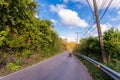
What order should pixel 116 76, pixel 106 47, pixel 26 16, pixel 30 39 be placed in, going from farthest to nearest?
pixel 30 39, pixel 106 47, pixel 26 16, pixel 116 76

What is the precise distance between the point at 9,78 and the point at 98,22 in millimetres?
9695

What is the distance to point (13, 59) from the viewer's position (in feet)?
53.1

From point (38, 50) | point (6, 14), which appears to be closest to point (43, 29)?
point (38, 50)

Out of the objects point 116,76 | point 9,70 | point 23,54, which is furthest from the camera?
point 23,54

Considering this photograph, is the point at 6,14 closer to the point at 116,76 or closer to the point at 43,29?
the point at 116,76

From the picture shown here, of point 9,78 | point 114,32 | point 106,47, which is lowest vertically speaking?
point 9,78

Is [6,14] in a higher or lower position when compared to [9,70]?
higher

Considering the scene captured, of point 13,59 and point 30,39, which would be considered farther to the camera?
point 30,39

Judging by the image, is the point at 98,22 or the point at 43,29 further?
the point at 43,29

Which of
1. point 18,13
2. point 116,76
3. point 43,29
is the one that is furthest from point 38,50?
point 116,76

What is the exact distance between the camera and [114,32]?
1841 cm

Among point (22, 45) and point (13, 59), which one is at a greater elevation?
point (22, 45)

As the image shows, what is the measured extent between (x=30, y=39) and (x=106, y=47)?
925 cm

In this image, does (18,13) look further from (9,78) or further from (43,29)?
(43,29)
